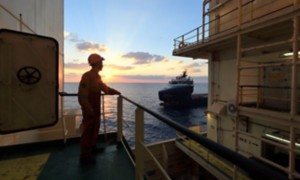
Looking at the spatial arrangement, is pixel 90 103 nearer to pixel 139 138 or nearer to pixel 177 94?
pixel 139 138

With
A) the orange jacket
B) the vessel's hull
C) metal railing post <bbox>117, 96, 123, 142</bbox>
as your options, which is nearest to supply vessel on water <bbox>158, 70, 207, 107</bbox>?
the vessel's hull

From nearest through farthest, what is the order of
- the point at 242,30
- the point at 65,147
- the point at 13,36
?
1. the point at 13,36
2. the point at 65,147
3. the point at 242,30

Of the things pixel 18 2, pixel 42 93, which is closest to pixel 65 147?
pixel 42 93

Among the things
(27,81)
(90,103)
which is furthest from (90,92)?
(27,81)

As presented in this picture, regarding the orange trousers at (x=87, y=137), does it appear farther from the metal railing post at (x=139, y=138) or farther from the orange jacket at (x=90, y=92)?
the metal railing post at (x=139, y=138)

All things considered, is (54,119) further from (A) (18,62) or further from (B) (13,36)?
(B) (13,36)

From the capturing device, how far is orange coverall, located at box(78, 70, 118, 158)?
2617 millimetres

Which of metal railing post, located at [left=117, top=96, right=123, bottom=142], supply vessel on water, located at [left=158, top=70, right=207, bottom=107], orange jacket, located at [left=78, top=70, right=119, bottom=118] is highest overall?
orange jacket, located at [left=78, top=70, right=119, bottom=118]

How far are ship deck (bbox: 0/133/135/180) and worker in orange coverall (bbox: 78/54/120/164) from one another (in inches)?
8.9

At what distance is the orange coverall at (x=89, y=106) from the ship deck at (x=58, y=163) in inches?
11.2

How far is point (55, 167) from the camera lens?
265cm

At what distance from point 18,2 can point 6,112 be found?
1.98m

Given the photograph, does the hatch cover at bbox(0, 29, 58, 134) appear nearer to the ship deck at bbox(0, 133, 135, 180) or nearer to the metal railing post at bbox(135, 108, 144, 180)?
the ship deck at bbox(0, 133, 135, 180)

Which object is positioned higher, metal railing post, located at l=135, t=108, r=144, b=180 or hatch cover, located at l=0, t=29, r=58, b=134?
hatch cover, located at l=0, t=29, r=58, b=134
